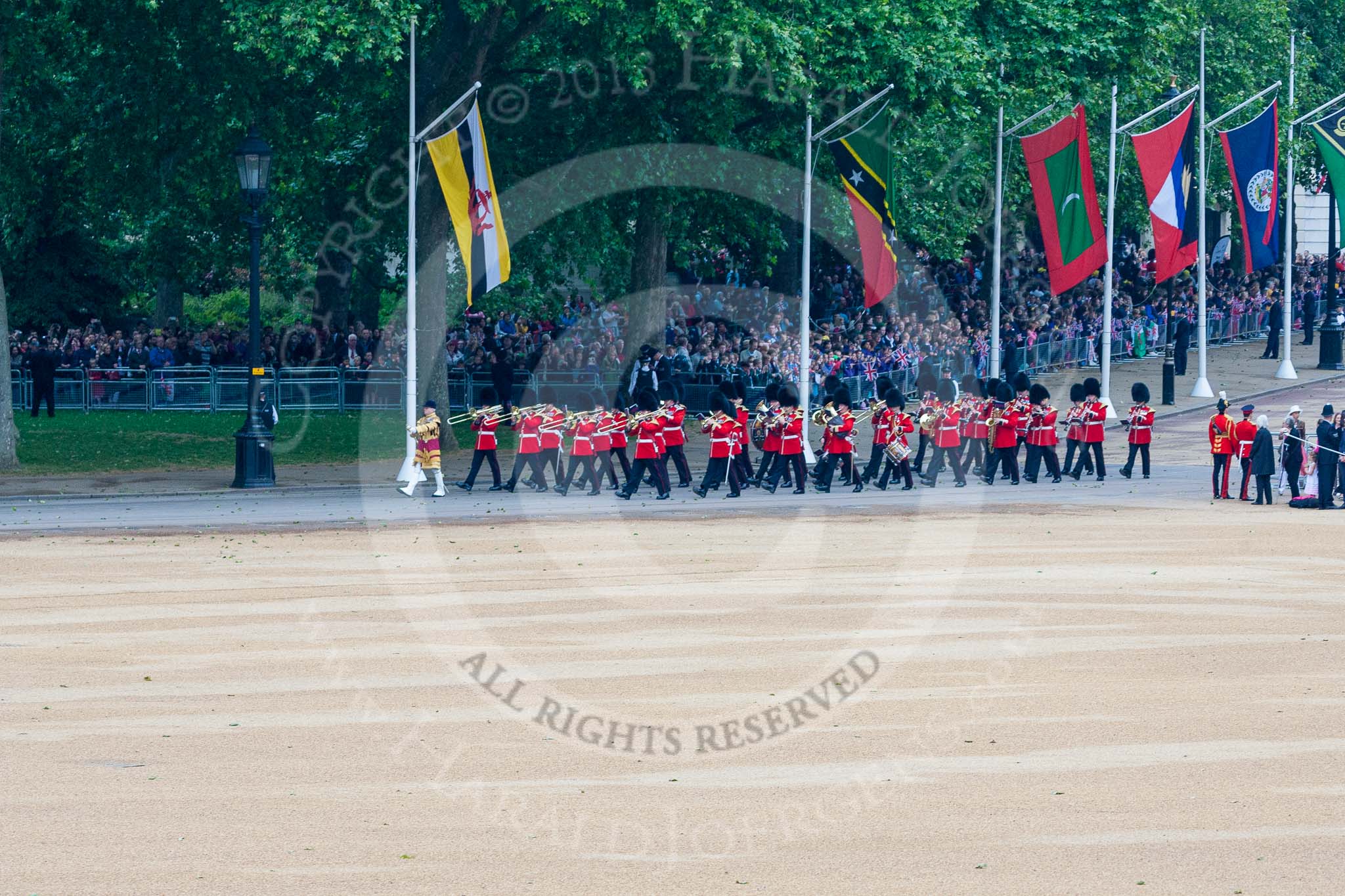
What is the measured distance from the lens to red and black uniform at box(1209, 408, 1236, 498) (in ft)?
84.3

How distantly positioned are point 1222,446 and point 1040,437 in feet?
10.4

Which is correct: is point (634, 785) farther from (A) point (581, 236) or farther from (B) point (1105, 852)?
(A) point (581, 236)

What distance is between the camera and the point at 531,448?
26.1 metres

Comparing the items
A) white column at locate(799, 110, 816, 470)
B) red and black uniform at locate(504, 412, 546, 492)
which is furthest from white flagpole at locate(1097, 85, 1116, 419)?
red and black uniform at locate(504, 412, 546, 492)

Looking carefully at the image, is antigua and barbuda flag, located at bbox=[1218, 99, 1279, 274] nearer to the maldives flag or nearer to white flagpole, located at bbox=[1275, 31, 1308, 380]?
the maldives flag

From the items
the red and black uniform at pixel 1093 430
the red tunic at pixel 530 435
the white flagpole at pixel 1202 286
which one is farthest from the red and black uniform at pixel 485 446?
the white flagpole at pixel 1202 286

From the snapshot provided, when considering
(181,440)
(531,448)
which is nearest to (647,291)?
(181,440)

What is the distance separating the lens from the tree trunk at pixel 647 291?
3588 centimetres

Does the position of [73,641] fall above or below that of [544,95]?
below

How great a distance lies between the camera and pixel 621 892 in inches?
339

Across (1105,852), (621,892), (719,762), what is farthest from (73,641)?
(1105,852)

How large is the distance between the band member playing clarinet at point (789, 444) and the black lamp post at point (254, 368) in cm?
715

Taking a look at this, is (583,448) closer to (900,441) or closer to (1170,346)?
(900,441)

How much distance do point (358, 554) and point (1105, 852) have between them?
11576 millimetres
